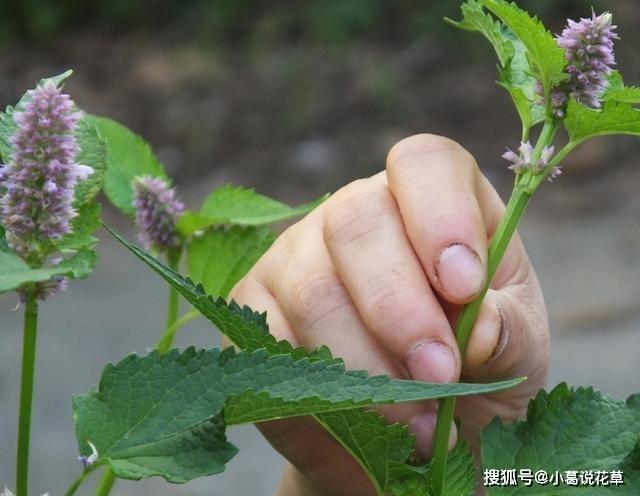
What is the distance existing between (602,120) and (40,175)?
25 cm

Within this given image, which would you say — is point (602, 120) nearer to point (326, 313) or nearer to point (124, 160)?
point (326, 313)

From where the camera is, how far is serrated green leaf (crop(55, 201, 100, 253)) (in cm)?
48

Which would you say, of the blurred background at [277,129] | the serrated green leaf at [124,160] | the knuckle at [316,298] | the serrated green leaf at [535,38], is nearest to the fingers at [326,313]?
the knuckle at [316,298]

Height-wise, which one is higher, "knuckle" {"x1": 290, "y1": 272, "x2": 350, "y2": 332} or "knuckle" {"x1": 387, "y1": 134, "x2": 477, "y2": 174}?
"knuckle" {"x1": 387, "y1": 134, "x2": 477, "y2": 174}

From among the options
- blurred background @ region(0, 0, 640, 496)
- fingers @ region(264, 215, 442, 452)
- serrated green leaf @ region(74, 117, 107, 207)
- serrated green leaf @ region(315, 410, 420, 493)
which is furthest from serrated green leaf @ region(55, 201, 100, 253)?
blurred background @ region(0, 0, 640, 496)

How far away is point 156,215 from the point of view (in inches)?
29.1

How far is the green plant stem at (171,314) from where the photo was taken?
685 mm

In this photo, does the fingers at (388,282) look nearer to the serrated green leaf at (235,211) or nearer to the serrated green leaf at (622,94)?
the serrated green leaf at (235,211)

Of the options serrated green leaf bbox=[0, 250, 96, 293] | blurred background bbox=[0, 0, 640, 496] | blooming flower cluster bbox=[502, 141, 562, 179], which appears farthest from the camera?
blurred background bbox=[0, 0, 640, 496]

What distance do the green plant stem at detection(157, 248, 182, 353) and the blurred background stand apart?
2.36m

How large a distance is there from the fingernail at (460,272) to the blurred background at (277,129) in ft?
8.13

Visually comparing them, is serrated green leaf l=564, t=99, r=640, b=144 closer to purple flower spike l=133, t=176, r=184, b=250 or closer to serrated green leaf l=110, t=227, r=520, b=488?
serrated green leaf l=110, t=227, r=520, b=488

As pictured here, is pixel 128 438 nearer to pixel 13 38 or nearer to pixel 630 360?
pixel 630 360

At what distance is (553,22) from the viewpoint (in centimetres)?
485
